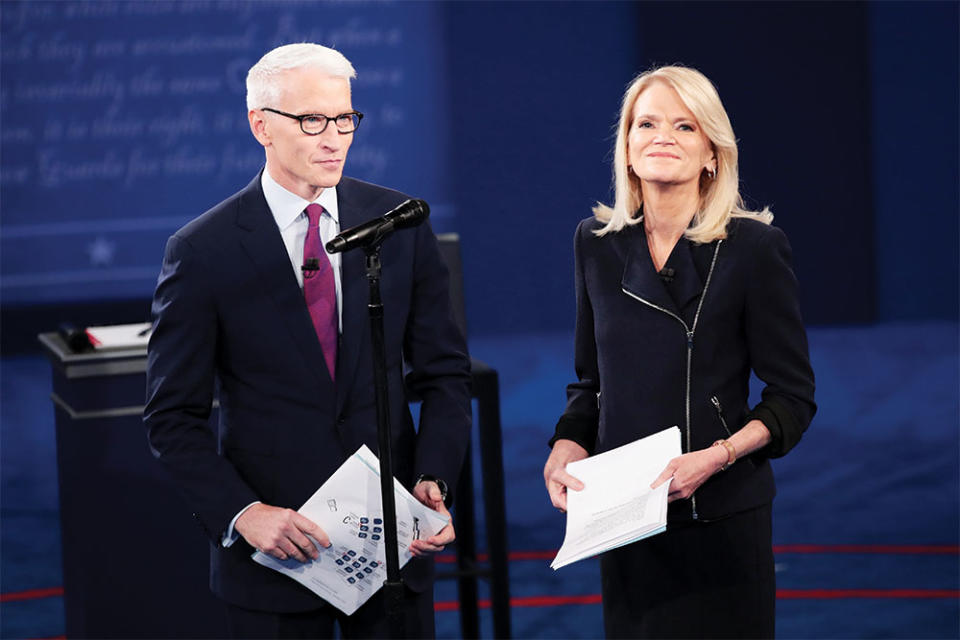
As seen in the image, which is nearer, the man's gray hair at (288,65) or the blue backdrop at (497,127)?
the man's gray hair at (288,65)

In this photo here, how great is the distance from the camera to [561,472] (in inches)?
84.0

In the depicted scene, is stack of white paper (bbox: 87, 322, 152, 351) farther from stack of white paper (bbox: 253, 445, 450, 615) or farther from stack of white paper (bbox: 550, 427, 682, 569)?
stack of white paper (bbox: 550, 427, 682, 569)

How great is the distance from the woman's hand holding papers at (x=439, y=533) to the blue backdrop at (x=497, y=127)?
4.73 meters

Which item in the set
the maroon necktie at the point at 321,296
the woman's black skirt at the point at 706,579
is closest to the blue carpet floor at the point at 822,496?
the woman's black skirt at the point at 706,579

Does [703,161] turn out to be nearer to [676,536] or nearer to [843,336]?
[676,536]

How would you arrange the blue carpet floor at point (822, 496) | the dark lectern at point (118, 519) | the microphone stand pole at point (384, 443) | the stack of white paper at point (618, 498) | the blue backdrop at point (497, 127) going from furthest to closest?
the blue backdrop at point (497, 127) → the blue carpet floor at point (822, 496) → the dark lectern at point (118, 519) → the stack of white paper at point (618, 498) → the microphone stand pole at point (384, 443)

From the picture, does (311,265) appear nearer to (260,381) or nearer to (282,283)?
(282,283)

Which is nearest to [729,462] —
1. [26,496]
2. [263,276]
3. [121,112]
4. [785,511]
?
[263,276]

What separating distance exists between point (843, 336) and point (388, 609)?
5.94 metres

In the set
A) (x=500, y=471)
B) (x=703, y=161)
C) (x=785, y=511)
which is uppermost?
(x=703, y=161)

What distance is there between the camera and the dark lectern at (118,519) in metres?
3.16

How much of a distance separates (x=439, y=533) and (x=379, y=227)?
517 millimetres

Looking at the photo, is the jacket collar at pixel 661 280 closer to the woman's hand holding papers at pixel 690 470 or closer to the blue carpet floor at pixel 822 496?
the woman's hand holding papers at pixel 690 470

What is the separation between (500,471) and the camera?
3.37m
